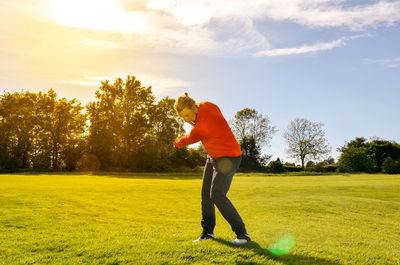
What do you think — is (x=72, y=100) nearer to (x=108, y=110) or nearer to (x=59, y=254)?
(x=108, y=110)

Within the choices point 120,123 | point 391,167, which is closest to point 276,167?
point 391,167

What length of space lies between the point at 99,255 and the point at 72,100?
51.7 metres

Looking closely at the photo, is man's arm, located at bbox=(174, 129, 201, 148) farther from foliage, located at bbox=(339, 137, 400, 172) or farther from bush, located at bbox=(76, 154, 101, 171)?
foliage, located at bbox=(339, 137, 400, 172)

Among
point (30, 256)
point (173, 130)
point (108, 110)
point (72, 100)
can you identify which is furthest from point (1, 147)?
point (30, 256)

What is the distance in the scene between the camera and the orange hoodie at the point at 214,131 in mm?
4676

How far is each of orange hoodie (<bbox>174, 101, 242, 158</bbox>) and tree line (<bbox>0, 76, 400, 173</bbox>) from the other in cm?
4401

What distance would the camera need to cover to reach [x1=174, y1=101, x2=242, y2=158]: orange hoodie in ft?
15.3

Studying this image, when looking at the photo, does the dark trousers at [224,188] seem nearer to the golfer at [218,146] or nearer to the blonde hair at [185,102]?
the golfer at [218,146]

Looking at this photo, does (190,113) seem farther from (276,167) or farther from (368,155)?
(368,155)

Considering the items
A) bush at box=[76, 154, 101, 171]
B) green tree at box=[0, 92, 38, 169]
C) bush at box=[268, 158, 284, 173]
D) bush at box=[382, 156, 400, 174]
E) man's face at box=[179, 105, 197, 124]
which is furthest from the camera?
bush at box=[268, 158, 284, 173]

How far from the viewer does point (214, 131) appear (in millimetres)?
4684

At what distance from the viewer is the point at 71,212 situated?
310 inches

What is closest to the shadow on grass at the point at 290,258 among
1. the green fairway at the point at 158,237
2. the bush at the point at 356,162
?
the green fairway at the point at 158,237

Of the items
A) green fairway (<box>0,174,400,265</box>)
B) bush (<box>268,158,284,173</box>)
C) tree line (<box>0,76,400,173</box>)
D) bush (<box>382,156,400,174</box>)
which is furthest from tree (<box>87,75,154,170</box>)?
bush (<box>382,156,400,174</box>)
